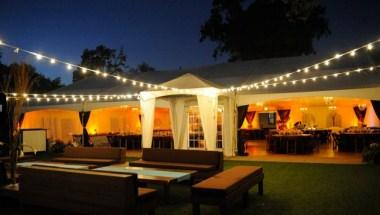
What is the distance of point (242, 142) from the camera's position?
40.4 ft

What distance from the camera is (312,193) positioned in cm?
632

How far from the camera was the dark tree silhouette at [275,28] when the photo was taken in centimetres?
2255

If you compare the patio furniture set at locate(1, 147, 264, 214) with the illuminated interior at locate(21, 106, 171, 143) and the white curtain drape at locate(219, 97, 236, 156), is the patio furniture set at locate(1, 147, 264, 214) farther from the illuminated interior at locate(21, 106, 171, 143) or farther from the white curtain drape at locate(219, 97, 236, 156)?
the illuminated interior at locate(21, 106, 171, 143)

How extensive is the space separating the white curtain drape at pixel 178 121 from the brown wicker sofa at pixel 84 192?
775 cm

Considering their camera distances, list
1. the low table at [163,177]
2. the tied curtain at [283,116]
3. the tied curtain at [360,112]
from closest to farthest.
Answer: the low table at [163,177] → the tied curtain at [360,112] → the tied curtain at [283,116]

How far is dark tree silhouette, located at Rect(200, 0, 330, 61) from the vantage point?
74.0 ft

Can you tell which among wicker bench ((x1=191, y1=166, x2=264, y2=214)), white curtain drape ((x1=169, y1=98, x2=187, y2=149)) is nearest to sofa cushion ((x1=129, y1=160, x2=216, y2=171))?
wicker bench ((x1=191, y1=166, x2=264, y2=214))

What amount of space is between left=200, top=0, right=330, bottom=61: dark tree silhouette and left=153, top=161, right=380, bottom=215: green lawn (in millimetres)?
15269

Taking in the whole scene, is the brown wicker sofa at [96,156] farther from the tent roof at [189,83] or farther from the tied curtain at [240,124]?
the tied curtain at [240,124]

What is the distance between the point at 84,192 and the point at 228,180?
208 cm

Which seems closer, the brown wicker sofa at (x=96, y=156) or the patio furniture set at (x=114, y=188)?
the patio furniture set at (x=114, y=188)

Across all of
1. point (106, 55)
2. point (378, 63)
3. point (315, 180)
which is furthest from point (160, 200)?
point (106, 55)

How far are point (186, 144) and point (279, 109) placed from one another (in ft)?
Answer: 29.2

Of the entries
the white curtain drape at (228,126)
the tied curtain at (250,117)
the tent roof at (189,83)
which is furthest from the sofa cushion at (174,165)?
the tied curtain at (250,117)
